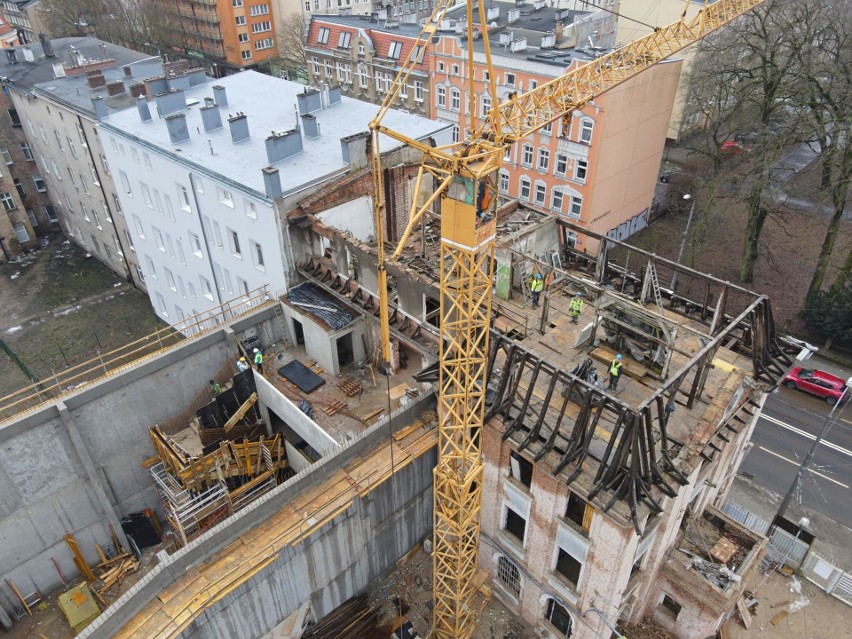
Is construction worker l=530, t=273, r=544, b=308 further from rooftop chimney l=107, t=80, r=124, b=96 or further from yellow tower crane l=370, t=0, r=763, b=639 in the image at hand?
rooftop chimney l=107, t=80, r=124, b=96

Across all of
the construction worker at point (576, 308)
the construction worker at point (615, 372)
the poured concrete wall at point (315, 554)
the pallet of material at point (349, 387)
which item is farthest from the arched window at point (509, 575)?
the construction worker at point (576, 308)

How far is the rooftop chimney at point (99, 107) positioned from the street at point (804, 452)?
45.1m

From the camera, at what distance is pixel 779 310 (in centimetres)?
4422

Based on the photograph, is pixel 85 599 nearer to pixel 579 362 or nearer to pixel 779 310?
pixel 579 362

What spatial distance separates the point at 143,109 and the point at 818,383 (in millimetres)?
45965

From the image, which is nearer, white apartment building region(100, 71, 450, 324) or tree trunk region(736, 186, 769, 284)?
white apartment building region(100, 71, 450, 324)

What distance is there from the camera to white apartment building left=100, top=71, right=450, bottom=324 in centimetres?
3150

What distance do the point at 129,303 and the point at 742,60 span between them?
5092 centimetres

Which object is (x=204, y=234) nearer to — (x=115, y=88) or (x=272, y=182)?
(x=272, y=182)

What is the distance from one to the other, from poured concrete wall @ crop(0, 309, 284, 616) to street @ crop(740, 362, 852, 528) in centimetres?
2962

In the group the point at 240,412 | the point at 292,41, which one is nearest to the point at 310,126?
the point at 240,412

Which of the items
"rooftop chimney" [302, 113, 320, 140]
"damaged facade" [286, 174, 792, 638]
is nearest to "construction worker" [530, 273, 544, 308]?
"damaged facade" [286, 174, 792, 638]

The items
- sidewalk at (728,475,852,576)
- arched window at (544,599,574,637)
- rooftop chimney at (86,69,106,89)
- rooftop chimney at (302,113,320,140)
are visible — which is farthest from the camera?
rooftop chimney at (86,69,106,89)

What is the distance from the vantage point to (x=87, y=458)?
27.7 m
